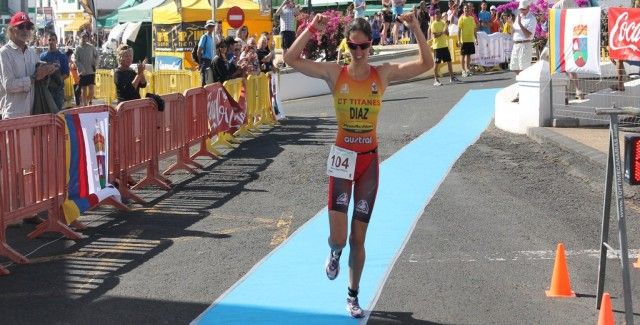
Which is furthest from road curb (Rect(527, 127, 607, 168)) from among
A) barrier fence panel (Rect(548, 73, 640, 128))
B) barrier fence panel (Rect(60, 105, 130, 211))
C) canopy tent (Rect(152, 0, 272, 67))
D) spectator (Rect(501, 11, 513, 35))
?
canopy tent (Rect(152, 0, 272, 67))

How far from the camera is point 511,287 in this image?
25.4ft

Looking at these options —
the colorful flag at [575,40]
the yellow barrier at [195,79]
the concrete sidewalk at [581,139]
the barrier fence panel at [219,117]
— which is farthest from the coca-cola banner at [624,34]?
the yellow barrier at [195,79]

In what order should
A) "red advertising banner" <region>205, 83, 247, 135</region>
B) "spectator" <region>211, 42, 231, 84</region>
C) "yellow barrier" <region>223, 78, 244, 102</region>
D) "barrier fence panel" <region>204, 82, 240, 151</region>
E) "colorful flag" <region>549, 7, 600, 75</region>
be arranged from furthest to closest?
"spectator" <region>211, 42, 231, 84</region>
"yellow barrier" <region>223, 78, 244, 102</region>
"red advertising banner" <region>205, 83, 247, 135</region>
"barrier fence panel" <region>204, 82, 240, 151</region>
"colorful flag" <region>549, 7, 600, 75</region>

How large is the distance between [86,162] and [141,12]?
28777 millimetres

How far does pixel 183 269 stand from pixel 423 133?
445 inches

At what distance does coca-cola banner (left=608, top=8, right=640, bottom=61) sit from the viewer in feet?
51.1

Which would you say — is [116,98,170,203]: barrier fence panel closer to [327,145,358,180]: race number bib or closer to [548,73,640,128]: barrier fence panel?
[327,145,358,180]: race number bib

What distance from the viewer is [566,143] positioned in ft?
51.9

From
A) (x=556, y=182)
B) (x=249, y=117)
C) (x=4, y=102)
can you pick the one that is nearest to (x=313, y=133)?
(x=249, y=117)

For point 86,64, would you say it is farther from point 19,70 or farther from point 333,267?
point 333,267

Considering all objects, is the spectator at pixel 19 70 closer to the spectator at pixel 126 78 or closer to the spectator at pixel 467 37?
the spectator at pixel 126 78

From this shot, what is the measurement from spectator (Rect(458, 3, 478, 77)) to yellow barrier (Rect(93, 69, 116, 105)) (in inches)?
389

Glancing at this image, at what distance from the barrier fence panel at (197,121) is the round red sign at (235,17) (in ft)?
37.9

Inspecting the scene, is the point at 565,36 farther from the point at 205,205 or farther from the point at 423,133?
the point at 205,205
